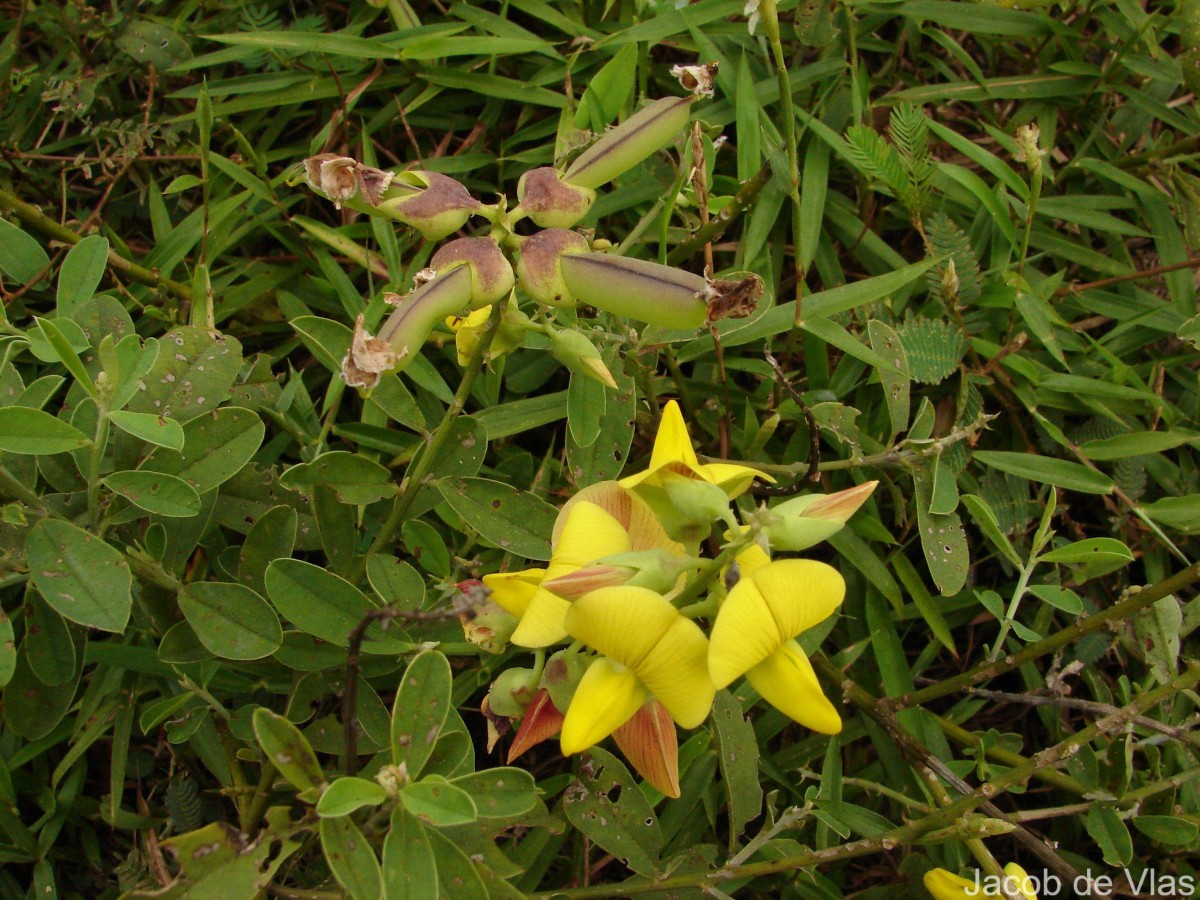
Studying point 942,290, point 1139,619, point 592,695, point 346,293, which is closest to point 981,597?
point 1139,619

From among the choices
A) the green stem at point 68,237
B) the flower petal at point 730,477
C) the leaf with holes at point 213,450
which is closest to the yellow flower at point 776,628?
the flower petal at point 730,477

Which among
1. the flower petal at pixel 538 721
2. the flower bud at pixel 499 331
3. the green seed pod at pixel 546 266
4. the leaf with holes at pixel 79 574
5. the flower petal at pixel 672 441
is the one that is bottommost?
the flower petal at pixel 538 721

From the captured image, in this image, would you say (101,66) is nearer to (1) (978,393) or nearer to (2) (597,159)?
(2) (597,159)

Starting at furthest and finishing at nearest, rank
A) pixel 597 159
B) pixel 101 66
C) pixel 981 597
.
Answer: pixel 101 66 < pixel 981 597 < pixel 597 159

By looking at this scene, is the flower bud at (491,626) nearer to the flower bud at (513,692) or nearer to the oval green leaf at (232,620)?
the flower bud at (513,692)

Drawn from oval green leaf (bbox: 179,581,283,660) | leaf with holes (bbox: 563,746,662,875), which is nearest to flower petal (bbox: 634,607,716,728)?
leaf with holes (bbox: 563,746,662,875)

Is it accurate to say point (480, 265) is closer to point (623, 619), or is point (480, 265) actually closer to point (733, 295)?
point (733, 295)

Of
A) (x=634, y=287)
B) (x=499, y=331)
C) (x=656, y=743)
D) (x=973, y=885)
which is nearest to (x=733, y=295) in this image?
(x=634, y=287)
